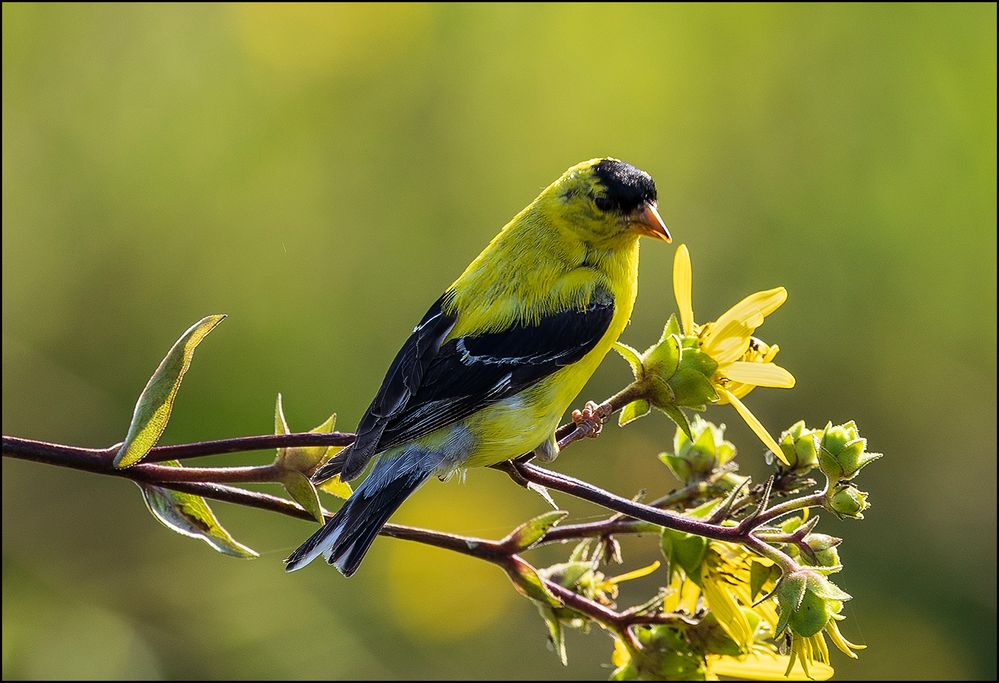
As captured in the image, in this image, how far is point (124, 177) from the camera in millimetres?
4047

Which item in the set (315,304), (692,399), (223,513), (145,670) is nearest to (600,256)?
(692,399)

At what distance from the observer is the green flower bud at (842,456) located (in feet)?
5.94

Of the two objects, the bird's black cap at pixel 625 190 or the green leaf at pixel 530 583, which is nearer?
the green leaf at pixel 530 583

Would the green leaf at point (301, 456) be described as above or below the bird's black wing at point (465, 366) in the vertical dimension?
above

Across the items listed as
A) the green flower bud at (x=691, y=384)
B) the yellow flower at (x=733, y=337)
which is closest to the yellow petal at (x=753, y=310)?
the yellow flower at (x=733, y=337)

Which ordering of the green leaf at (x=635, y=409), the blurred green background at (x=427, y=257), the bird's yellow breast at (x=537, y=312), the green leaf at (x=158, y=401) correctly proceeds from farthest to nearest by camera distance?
the blurred green background at (x=427, y=257)
the bird's yellow breast at (x=537, y=312)
the green leaf at (x=635, y=409)
the green leaf at (x=158, y=401)

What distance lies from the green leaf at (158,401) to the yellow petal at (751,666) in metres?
1.21

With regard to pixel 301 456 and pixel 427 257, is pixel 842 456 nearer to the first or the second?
pixel 301 456

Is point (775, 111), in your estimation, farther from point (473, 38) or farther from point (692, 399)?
point (692, 399)

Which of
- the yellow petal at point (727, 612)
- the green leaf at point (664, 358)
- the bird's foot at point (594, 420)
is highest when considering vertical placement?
the green leaf at point (664, 358)

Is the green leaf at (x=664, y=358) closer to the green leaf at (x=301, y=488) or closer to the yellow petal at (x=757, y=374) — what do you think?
the yellow petal at (x=757, y=374)

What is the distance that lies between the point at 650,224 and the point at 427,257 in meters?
1.49

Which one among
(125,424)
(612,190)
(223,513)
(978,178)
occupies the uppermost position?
(612,190)

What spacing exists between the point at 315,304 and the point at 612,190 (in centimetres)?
152
